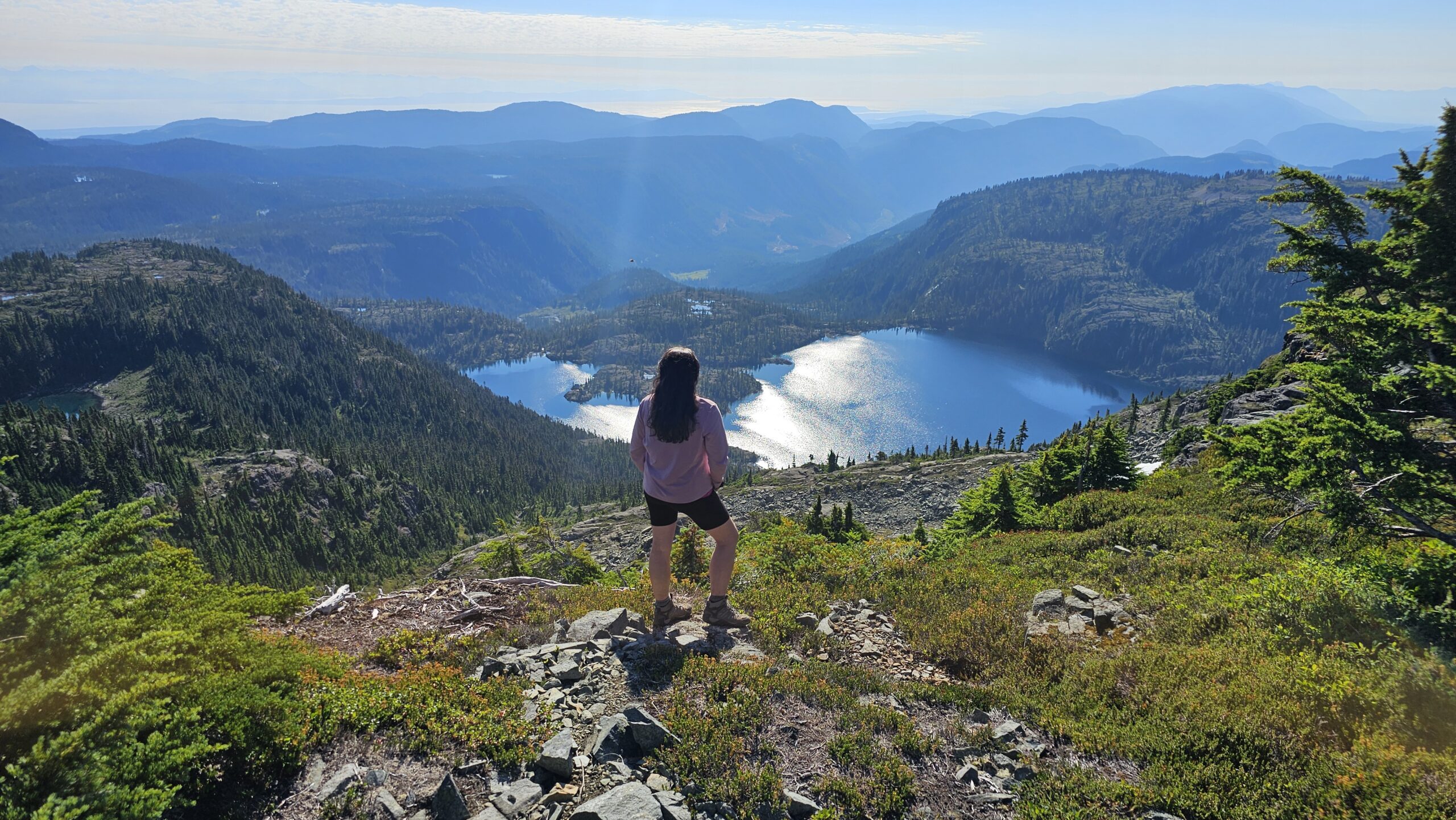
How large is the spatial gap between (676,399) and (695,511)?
151cm

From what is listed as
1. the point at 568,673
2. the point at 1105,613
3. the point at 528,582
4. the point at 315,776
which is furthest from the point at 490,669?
the point at 1105,613

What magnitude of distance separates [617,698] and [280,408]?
192 meters

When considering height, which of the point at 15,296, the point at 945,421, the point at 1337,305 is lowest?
the point at 945,421

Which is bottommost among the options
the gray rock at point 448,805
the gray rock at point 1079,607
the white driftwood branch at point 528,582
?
the white driftwood branch at point 528,582

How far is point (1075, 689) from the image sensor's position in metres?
7.50

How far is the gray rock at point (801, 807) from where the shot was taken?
18.3 feet

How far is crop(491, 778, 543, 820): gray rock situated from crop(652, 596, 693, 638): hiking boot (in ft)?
11.0

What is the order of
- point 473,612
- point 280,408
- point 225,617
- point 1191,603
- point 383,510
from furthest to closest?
point 280,408, point 383,510, point 473,612, point 1191,603, point 225,617

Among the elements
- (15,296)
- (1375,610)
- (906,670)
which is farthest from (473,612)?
(15,296)

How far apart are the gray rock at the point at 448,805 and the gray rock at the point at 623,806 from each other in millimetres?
946

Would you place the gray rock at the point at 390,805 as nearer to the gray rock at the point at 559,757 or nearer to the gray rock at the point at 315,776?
the gray rock at the point at 315,776

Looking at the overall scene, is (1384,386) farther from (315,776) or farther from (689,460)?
(315,776)

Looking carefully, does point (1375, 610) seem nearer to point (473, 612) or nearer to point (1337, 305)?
point (1337, 305)

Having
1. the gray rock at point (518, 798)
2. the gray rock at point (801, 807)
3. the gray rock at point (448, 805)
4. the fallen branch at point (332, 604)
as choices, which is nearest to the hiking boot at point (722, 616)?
the gray rock at point (801, 807)
